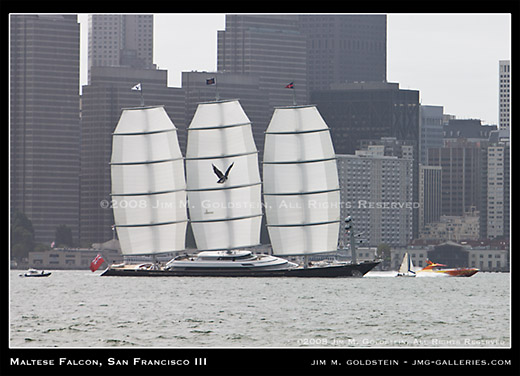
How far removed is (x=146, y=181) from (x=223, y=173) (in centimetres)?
781

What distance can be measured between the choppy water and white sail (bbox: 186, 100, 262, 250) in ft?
43.5

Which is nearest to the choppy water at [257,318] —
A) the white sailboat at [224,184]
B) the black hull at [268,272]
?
the black hull at [268,272]

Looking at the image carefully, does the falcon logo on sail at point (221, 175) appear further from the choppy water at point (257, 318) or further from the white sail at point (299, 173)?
the choppy water at point (257, 318)

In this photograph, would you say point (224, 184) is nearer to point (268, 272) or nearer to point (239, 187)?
point (239, 187)

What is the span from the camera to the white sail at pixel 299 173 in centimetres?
11112

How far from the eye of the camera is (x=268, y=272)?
113375 mm

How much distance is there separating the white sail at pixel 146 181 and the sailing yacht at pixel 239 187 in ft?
0.36

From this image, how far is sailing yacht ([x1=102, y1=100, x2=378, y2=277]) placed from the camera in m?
110
